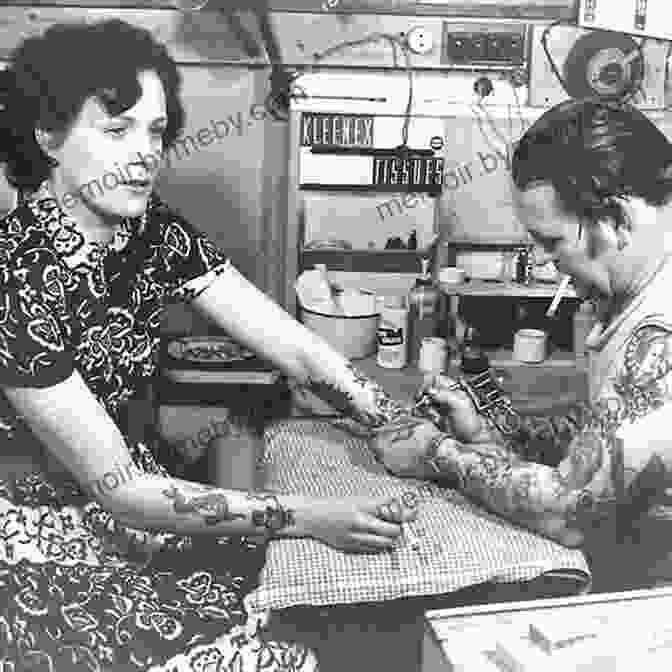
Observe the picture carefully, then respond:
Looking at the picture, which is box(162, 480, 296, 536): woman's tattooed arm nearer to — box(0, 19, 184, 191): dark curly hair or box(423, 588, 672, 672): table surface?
box(423, 588, 672, 672): table surface

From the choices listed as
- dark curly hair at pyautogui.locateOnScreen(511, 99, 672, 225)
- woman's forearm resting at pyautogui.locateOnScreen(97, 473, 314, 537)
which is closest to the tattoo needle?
woman's forearm resting at pyautogui.locateOnScreen(97, 473, 314, 537)

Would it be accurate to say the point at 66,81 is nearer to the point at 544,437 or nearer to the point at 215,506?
the point at 215,506

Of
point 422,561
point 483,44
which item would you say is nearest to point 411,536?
point 422,561

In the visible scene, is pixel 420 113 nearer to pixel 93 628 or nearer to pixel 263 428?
pixel 263 428

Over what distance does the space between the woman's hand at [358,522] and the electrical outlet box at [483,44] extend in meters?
0.64

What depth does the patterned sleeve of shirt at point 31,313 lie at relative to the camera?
0.99 meters

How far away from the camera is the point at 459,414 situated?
1.20 meters

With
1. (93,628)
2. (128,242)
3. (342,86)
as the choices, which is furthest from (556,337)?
(93,628)

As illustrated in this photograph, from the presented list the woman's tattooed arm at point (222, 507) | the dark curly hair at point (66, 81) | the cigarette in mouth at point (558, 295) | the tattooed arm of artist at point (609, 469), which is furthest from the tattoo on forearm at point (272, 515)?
the cigarette in mouth at point (558, 295)

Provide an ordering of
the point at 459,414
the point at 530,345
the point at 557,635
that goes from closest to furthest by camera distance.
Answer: the point at 557,635 < the point at 459,414 < the point at 530,345

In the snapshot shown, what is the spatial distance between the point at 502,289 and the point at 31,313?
0.75m

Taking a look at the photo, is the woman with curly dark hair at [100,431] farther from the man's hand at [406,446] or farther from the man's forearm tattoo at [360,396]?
the man's forearm tattoo at [360,396]

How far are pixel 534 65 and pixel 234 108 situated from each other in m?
0.43

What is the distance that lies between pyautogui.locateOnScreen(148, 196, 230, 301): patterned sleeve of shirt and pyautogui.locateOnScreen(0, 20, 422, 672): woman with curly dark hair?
0.02 metres
